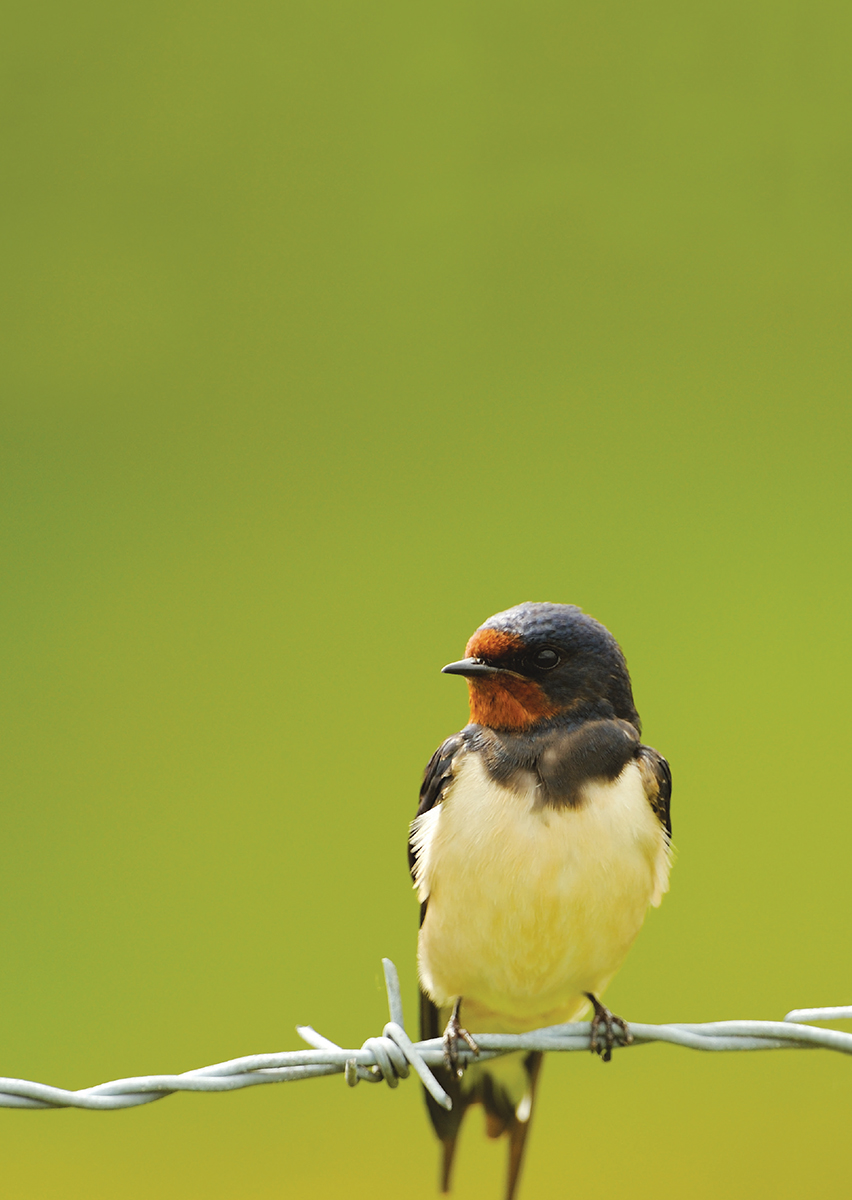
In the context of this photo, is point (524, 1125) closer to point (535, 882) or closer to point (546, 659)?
point (535, 882)

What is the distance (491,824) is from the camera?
1471mm

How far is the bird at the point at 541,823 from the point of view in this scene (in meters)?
1.45

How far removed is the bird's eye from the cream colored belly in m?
0.16

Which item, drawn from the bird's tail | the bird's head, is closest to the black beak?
the bird's head

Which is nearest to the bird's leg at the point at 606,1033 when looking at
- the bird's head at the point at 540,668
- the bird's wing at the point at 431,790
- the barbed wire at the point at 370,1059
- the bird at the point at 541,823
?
the bird at the point at 541,823

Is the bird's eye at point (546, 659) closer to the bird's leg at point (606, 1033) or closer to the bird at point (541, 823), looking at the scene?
the bird at point (541, 823)

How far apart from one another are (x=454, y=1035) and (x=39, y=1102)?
62 cm

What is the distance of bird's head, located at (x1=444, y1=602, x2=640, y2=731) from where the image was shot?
1465mm

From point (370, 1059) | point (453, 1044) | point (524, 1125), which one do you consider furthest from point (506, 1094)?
point (370, 1059)

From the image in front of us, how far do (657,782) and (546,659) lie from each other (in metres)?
0.24

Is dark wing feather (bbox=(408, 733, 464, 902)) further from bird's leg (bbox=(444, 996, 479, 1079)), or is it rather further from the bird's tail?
the bird's tail

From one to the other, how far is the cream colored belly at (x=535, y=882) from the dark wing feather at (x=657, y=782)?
0.02 meters

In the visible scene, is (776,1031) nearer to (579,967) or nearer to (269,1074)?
(579,967)

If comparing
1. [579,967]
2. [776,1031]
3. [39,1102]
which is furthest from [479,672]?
[39,1102]
